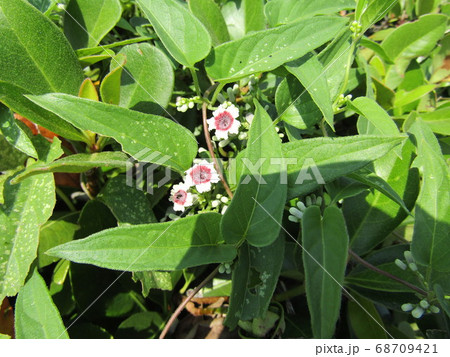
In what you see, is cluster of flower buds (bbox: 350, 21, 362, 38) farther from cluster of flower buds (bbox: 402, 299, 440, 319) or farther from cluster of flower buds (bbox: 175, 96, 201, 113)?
cluster of flower buds (bbox: 402, 299, 440, 319)

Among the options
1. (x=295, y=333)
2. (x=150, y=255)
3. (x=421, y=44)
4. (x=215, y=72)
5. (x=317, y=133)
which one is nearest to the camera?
(x=150, y=255)

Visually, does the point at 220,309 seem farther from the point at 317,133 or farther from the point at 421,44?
the point at 421,44

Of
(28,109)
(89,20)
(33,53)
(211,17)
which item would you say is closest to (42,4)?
(89,20)

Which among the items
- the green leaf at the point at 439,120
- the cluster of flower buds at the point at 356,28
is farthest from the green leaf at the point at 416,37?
the cluster of flower buds at the point at 356,28

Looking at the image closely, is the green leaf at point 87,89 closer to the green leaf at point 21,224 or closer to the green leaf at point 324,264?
the green leaf at point 21,224

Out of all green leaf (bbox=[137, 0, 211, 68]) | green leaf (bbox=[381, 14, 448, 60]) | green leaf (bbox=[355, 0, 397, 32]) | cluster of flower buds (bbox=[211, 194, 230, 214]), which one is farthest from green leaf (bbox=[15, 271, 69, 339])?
green leaf (bbox=[381, 14, 448, 60])

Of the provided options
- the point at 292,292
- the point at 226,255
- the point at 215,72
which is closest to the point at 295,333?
the point at 292,292
